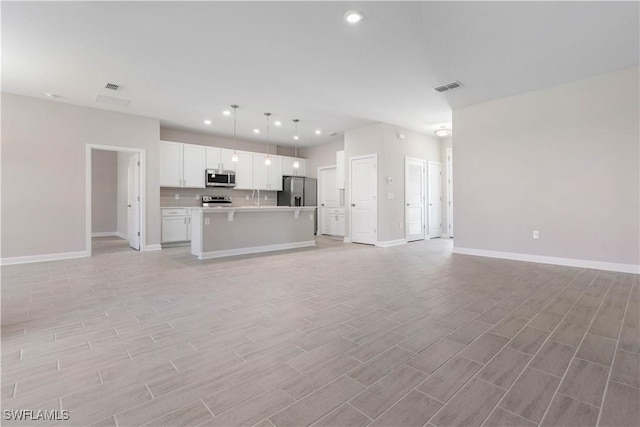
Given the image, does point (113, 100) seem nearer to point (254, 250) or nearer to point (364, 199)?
point (254, 250)

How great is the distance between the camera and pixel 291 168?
9.10 metres

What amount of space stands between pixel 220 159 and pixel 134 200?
2.19m

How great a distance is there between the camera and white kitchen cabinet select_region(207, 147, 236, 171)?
737cm

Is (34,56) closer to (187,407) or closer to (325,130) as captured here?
(187,407)

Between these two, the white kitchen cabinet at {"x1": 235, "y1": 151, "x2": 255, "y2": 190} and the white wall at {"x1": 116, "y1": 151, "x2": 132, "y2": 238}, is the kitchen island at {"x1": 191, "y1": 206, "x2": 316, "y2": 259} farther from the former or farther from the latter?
the white wall at {"x1": 116, "y1": 151, "x2": 132, "y2": 238}

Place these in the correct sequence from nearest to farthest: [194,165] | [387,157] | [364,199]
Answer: [387,157] < [364,199] < [194,165]

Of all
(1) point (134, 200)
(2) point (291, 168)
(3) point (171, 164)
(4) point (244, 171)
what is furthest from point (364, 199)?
(1) point (134, 200)

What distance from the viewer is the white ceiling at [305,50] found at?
2760 millimetres

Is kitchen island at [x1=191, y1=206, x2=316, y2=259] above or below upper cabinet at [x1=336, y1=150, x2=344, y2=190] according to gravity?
below

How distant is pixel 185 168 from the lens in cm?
695

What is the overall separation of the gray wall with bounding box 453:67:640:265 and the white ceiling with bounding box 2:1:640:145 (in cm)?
35

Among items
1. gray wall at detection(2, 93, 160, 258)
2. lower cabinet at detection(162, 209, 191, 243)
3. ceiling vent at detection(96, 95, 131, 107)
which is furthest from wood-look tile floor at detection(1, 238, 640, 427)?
ceiling vent at detection(96, 95, 131, 107)

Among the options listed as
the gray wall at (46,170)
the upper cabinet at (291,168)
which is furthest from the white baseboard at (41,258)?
the upper cabinet at (291,168)

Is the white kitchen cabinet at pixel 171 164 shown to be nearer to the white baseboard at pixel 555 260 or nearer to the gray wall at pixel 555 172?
the gray wall at pixel 555 172
